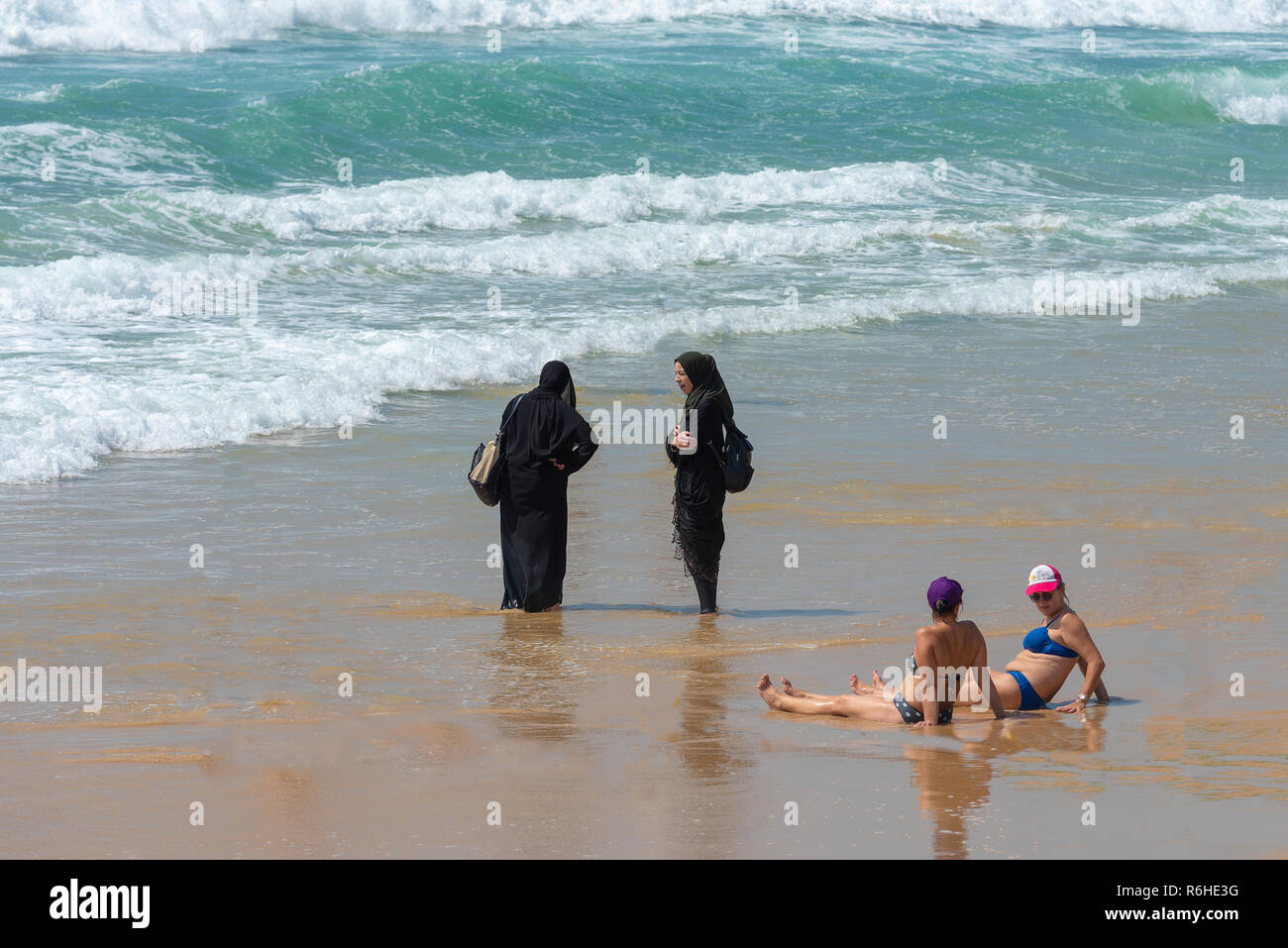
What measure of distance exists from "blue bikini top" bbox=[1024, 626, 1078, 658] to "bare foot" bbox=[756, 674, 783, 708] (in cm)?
109

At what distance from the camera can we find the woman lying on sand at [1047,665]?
6453 millimetres

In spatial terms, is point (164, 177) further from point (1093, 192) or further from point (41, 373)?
point (1093, 192)

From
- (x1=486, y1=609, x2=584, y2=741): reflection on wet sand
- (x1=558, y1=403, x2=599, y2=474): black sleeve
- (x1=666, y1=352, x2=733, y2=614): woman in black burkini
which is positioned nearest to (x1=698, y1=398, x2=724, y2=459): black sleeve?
(x1=666, y1=352, x2=733, y2=614): woman in black burkini

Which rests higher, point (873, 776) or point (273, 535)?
point (273, 535)

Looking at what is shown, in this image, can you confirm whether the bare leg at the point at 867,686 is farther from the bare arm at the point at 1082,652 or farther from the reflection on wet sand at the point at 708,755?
the bare arm at the point at 1082,652

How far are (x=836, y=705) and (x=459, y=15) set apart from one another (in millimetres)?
34756

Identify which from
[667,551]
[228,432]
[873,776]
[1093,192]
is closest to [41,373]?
[228,432]

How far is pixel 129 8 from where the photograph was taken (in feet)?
109

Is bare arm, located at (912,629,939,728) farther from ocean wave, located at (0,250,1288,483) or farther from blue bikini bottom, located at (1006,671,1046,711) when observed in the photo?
ocean wave, located at (0,250,1288,483)

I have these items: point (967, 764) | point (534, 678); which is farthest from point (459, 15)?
point (967, 764)

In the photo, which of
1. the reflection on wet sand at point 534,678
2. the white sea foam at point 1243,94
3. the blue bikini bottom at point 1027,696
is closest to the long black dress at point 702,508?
the reflection on wet sand at point 534,678

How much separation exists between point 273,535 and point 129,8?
2731 centimetres

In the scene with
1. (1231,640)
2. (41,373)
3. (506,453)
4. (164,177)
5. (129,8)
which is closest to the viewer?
(1231,640)

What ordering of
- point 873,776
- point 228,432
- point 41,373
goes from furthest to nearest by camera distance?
point 41,373
point 228,432
point 873,776
